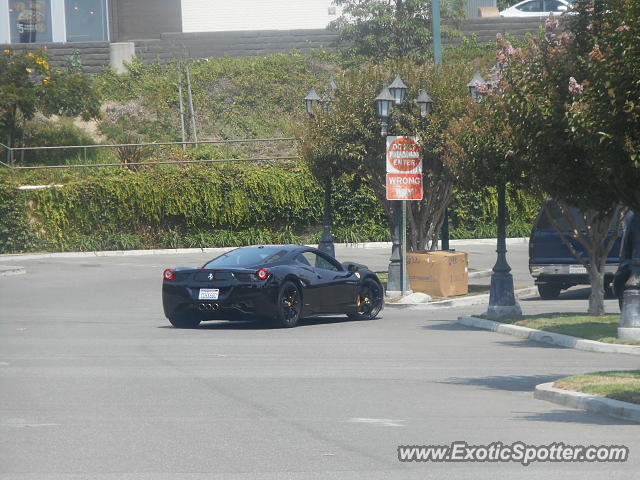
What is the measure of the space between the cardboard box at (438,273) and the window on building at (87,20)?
32.0m

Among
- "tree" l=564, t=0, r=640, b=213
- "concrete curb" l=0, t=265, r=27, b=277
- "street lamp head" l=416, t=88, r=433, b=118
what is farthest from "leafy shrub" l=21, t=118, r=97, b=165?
"tree" l=564, t=0, r=640, b=213

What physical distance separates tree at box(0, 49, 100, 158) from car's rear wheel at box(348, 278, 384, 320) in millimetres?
25336

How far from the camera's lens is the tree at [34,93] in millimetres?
42875

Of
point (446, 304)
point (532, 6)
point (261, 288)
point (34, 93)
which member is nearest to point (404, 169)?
point (446, 304)

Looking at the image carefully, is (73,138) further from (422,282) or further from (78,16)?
(422,282)

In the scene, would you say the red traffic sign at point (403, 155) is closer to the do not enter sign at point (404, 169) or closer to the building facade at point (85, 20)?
the do not enter sign at point (404, 169)

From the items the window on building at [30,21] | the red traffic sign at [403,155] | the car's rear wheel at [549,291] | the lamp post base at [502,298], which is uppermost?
the window on building at [30,21]

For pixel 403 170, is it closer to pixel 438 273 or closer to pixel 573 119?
pixel 438 273

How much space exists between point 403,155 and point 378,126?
7.97ft

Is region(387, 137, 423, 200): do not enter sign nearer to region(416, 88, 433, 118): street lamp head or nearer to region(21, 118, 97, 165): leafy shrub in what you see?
region(416, 88, 433, 118): street lamp head

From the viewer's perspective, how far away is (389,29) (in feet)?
154

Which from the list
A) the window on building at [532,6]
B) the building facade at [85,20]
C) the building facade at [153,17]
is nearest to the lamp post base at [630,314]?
the building facade at [153,17]

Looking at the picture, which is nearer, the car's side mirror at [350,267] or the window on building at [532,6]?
the car's side mirror at [350,267]

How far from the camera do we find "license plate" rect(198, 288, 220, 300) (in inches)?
707
